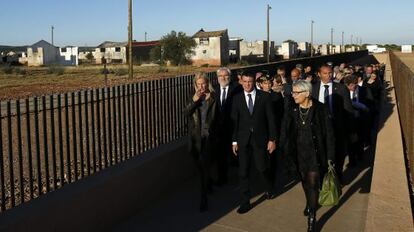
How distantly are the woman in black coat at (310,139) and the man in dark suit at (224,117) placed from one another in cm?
125

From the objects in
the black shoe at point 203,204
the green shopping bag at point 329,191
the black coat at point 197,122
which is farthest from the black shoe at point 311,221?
the black coat at point 197,122

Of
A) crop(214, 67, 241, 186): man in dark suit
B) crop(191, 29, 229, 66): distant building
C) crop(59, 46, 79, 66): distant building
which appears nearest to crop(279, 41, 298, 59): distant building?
crop(191, 29, 229, 66): distant building

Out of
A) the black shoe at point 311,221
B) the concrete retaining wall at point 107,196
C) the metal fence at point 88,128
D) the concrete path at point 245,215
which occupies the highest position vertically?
the metal fence at point 88,128

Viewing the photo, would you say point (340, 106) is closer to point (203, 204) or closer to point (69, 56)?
point (203, 204)

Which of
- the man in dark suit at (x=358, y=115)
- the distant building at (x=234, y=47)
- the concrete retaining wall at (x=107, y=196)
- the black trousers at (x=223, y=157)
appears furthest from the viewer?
the distant building at (x=234, y=47)

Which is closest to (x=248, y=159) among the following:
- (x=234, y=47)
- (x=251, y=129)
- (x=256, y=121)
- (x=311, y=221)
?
(x=251, y=129)

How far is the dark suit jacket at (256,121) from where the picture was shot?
6.29m

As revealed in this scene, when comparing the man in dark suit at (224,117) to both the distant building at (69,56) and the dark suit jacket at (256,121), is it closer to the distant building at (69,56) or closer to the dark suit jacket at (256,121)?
the dark suit jacket at (256,121)

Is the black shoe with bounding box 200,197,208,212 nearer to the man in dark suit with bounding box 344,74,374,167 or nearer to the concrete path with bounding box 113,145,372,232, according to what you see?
the concrete path with bounding box 113,145,372,232

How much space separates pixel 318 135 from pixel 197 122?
156cm

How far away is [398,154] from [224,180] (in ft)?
8.69

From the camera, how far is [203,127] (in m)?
6.45

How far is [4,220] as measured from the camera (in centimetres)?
440

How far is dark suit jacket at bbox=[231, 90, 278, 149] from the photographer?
6285 mm
